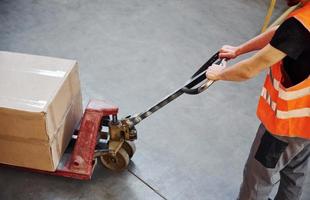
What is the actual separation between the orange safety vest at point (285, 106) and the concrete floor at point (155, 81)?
705 mm

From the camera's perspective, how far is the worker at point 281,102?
4.32ft

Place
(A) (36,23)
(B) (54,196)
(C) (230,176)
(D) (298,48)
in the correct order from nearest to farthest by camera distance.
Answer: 1. (D) (298,48)
2. (B) (54,196)
3. (C) (230,176)
4. (A) (36,23)

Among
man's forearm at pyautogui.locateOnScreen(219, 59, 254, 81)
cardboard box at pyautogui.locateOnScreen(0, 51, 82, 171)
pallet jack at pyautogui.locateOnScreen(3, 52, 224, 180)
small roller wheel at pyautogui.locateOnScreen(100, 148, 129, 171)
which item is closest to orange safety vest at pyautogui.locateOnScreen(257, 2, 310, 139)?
man's forearm at pyautogui.locateOnScreen(219, 59, 254, 81)

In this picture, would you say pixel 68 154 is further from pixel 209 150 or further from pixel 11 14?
pixel 11 14

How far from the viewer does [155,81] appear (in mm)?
2832

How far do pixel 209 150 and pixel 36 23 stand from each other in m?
1.85

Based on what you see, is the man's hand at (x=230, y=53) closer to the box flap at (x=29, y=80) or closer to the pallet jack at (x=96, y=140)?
the pallet jack at (x=96, y=140)

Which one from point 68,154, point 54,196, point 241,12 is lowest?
point 54,196

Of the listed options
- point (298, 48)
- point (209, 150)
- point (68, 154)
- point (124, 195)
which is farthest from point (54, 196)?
point (298, 48)

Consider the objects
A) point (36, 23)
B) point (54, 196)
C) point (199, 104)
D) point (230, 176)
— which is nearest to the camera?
point (54, 196)

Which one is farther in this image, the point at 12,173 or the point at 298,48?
the point at 12,173

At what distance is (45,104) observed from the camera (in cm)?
178

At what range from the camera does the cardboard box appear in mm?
1792

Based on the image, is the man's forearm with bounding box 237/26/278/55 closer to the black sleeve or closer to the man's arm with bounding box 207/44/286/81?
the man's arm with bounding box 207/44/286/81
